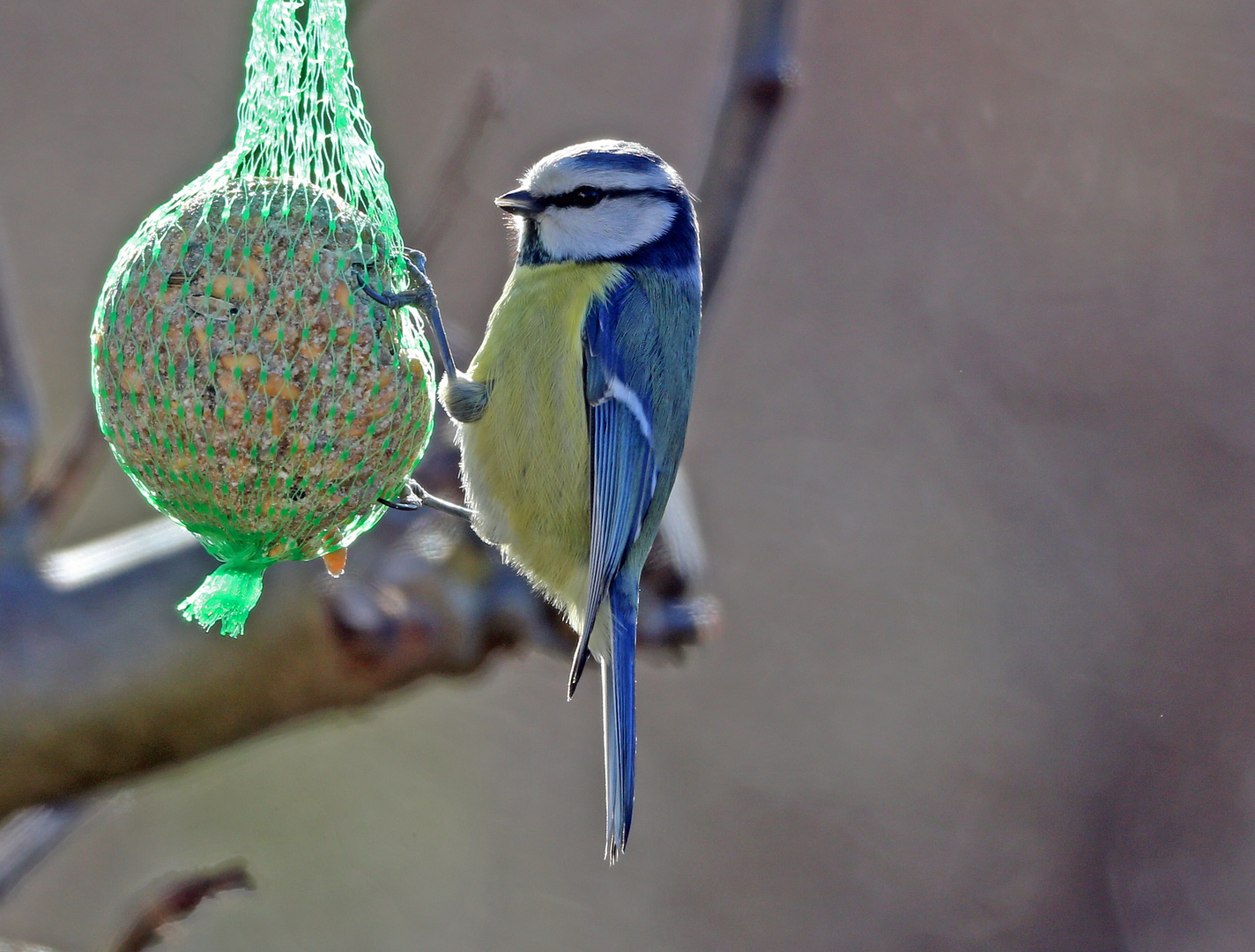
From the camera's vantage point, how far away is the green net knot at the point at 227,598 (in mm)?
1875

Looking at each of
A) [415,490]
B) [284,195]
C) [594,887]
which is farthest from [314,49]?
[594,887]

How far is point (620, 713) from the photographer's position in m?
2.16

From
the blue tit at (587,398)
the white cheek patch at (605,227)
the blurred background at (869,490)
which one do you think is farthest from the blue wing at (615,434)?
the blurred background at (869,490)

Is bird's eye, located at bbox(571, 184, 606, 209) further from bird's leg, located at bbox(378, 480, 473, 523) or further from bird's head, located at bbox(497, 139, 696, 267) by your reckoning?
bird's leg, located at bbox(378, 480, 473, 523)

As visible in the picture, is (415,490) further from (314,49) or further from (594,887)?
(594,887)

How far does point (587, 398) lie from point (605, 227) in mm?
305

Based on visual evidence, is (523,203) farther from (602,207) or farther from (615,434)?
(615,434)

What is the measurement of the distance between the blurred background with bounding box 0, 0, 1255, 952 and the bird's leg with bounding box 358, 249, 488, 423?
2.74 metres

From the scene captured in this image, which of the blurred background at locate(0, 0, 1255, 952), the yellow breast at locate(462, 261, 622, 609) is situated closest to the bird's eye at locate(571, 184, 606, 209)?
the yellow breast at locate(462, 261, 622, 609)

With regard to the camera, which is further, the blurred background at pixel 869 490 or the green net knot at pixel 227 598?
A: the blurred background at pixel 869 490

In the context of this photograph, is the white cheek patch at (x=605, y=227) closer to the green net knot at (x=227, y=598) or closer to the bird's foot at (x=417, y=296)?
the bird's foot at (x=417, y=296)

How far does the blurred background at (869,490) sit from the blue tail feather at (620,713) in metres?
2.71

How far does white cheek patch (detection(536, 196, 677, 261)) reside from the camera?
7.32 ft

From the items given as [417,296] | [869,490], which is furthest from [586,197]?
[869,490]
